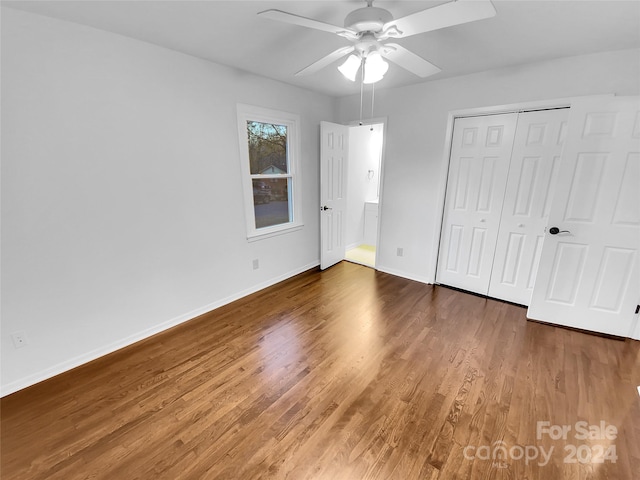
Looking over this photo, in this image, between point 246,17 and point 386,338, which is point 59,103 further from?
point 386,338

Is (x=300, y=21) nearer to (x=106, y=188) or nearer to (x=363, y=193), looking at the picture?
(x=106, y=188)

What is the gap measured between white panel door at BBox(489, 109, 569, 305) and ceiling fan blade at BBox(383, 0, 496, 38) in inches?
77.5

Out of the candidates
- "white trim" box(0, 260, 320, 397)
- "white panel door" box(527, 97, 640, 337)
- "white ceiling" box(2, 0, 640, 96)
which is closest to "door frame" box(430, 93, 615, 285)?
"white panel door" box(527, 97, 640, 337)

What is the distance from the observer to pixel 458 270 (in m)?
3.36

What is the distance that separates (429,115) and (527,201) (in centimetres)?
139

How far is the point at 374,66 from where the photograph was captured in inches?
63.3

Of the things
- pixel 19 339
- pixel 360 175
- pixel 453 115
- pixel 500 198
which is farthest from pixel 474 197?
pixel 19 339

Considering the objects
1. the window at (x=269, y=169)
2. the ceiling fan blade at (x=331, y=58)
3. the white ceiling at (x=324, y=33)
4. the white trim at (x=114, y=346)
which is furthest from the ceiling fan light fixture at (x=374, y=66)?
the white trim at (x=114, y=346)

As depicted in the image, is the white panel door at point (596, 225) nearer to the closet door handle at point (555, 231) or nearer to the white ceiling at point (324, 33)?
the closet door handle at point (555, 231)

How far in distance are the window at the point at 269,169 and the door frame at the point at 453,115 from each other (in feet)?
5.74

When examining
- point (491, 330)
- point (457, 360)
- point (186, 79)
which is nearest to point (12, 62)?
point (186, 79)

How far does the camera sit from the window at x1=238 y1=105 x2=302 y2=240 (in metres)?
2.93

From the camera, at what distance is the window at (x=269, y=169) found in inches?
115

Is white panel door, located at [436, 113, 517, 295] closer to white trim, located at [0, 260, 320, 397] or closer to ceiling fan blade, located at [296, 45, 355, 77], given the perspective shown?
ceiling fan blade, located at [296, 45, 355, 77]
